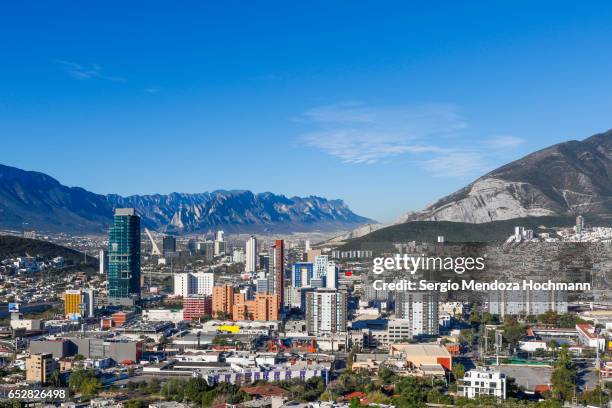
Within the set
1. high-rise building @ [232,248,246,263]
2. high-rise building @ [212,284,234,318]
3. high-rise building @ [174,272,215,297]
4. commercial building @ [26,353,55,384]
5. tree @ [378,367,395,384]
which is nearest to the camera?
tree @ [378,367,395,384]

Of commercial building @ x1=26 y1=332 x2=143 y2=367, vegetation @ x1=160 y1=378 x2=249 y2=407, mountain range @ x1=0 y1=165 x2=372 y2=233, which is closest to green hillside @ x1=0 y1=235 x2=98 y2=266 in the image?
commercial building @ x1=26 y1=332 x2=143 y2=367

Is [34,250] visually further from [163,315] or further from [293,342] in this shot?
[293,342]

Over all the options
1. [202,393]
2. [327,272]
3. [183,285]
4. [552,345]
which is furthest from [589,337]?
[183,285]

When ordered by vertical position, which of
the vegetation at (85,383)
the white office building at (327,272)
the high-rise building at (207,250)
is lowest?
the vegetation at (85,383)

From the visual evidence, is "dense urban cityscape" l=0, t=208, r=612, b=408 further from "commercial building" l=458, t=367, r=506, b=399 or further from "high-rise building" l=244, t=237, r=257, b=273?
"high-rise building" l=244, t=237, r=257, b=273

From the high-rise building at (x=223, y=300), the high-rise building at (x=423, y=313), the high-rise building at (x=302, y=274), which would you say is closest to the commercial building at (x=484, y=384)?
the high-rise building at (x=423, y=313)

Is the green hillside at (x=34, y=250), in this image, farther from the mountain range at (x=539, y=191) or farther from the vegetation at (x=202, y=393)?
the vegetation at (x=202, y=393)

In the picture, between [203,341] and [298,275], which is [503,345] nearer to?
[203,341]
